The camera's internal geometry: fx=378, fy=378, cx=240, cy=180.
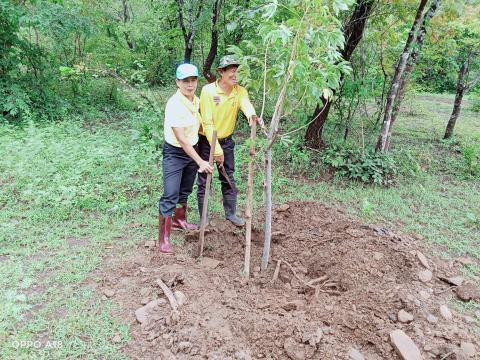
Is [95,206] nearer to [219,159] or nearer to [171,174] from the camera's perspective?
[171,174]

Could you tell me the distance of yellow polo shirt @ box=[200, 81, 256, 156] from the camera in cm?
350

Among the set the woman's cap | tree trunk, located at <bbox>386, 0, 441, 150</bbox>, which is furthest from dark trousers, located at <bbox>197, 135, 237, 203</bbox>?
tree trunk, located at <bbox>386, 0, 441, 150</bbox>

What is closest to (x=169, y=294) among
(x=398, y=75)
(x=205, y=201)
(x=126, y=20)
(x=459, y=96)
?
(x=205, y=201)

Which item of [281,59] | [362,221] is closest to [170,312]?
[281,59]

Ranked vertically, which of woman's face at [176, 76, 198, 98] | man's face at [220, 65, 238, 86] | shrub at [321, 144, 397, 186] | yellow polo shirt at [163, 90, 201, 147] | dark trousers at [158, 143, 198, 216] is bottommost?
shrub at [321, 144, 397, 186]

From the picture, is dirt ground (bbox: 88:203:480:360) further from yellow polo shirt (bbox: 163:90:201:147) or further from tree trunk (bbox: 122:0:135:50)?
tree trunk (bbox: 122:0:135:50)

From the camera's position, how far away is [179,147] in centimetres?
350

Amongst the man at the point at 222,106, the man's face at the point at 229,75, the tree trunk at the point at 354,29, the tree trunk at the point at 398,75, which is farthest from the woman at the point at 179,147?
the tree trunk at the point at 398,75

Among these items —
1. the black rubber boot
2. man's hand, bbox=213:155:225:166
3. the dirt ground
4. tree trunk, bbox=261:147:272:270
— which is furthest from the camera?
the black rubber boot

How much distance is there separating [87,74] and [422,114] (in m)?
8.71

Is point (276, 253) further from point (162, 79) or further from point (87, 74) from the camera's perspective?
point (162, 79)

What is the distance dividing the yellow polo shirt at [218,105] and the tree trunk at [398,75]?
10.1ft

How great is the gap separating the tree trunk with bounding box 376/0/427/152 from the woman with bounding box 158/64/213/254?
11.2 feet

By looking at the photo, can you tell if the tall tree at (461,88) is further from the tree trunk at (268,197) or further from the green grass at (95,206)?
the tree trunk at (268,197)
